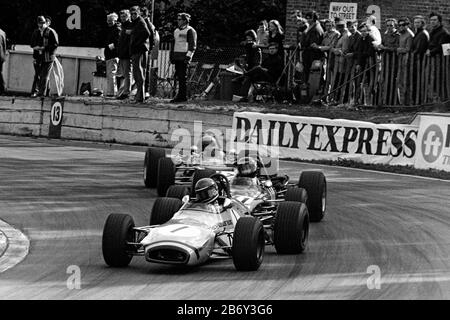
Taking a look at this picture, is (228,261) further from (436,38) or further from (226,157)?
(436,38)

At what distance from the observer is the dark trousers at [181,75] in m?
25.3

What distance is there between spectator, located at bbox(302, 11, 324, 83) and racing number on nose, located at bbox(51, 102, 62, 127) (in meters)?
5.65

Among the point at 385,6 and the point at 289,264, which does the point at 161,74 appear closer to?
the point at 385,6

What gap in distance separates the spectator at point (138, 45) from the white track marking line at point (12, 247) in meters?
11.1

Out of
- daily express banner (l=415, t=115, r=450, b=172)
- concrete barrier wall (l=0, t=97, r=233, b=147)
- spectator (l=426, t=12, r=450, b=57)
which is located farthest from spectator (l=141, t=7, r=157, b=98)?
daily express banner (l=415, t=115, r=450, b=172)

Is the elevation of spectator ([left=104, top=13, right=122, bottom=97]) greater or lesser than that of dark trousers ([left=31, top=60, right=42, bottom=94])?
greater

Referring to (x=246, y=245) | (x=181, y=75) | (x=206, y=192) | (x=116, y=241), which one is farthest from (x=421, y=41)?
(x=116, y=241)

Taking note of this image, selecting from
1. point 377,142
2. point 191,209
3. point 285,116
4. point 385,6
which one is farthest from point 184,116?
point 191,209

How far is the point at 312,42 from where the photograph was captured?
81.6 feet

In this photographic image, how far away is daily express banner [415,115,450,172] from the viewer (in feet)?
69.3

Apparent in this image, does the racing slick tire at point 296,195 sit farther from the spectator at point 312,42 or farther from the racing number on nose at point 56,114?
the racing number on nose at point 56,114

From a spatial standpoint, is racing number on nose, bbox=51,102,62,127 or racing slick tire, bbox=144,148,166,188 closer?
racing slick tire, bbox=144,148,166,188

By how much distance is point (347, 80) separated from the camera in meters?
24.8

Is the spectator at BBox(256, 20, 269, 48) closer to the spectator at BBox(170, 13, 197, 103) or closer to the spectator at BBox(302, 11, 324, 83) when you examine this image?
the spectator at BBox(302, 11, 324, 83)
